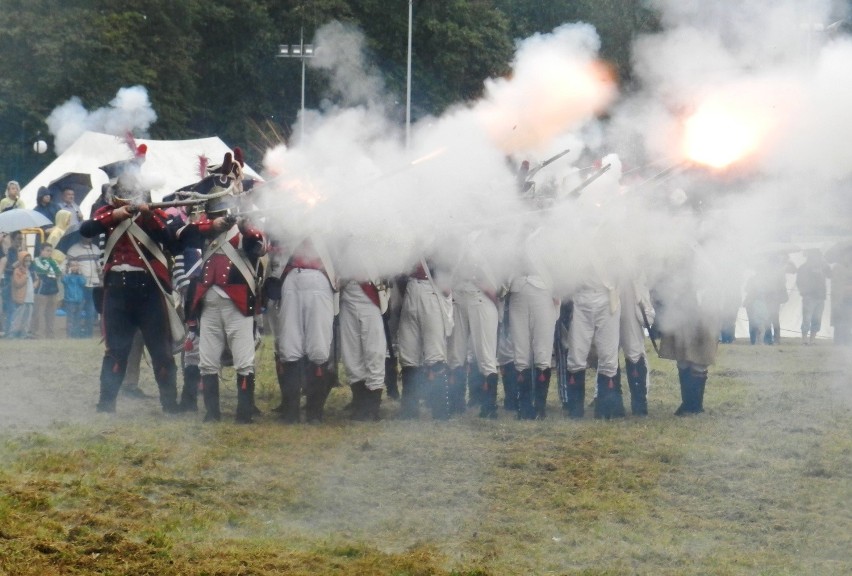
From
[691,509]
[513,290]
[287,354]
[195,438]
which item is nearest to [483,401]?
[513,290]

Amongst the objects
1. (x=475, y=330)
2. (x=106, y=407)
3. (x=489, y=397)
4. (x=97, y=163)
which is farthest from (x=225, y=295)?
(x=97, y=163)

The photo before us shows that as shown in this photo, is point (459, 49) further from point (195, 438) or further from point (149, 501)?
point (149, 501)

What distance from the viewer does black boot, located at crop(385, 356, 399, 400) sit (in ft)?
45.8

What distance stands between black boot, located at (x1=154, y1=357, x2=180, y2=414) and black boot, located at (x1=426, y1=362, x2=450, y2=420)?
7.75ft

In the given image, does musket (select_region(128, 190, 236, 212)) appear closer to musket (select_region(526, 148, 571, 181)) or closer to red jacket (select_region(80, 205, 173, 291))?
red jacket (select_region(80, 205, 173, 291))

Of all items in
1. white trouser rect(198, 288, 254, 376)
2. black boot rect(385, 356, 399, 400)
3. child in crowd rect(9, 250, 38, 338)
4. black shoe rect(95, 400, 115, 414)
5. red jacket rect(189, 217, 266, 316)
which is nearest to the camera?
red jacket rect(189, 217, 266, 316)

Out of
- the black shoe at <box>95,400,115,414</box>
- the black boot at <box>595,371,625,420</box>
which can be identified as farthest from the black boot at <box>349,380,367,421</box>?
the black boot at <box>595,371,625,420</box>

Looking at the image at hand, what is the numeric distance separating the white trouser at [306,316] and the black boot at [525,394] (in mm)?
2005

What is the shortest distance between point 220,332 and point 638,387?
13.6 feet

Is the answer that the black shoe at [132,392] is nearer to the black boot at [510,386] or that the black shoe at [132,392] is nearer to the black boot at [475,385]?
the black boot at [475,385]

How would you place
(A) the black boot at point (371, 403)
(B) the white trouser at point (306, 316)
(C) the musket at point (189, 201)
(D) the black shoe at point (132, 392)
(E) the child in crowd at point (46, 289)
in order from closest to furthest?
(C) the musket at point (189, 201)
(B) the white trouser at point (306, 316)
(A) the black boot at point (371, 403)
(D) the black shoe at point (132, 392)
(E) the child in crowd at point (46, 289)

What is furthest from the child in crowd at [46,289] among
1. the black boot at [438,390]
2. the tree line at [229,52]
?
the black boot at [438,390]

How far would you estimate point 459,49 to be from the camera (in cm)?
2547

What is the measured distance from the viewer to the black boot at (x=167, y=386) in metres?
12.6
